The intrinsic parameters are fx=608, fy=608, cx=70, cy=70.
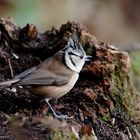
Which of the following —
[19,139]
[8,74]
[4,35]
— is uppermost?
[4,35]

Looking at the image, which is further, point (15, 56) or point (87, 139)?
point (15, 56)

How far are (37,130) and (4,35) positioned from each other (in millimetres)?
1422

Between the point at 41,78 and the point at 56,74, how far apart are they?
0.16 meters

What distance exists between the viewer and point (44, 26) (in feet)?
32.7

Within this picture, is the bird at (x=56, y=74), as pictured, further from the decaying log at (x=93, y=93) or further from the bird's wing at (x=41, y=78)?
the decaying log at (x=93, y=93)

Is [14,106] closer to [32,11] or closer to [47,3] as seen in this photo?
[32,11]

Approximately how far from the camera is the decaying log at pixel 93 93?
454cm

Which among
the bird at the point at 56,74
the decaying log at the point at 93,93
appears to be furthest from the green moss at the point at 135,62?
the bird at the point at 56,74

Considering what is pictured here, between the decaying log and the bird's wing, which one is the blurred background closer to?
the decaying log

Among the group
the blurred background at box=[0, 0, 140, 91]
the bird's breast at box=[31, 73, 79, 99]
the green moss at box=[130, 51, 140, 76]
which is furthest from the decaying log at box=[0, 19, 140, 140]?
the blurred background at box=[0, 0, 140, 91]

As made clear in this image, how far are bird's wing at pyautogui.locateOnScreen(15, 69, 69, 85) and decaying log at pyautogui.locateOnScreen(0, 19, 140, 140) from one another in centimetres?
17

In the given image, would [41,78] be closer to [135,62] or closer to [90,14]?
[135,62]

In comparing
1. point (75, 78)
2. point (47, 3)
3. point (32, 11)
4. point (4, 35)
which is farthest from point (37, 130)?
point (47, 3)

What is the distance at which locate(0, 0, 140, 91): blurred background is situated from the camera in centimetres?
970
